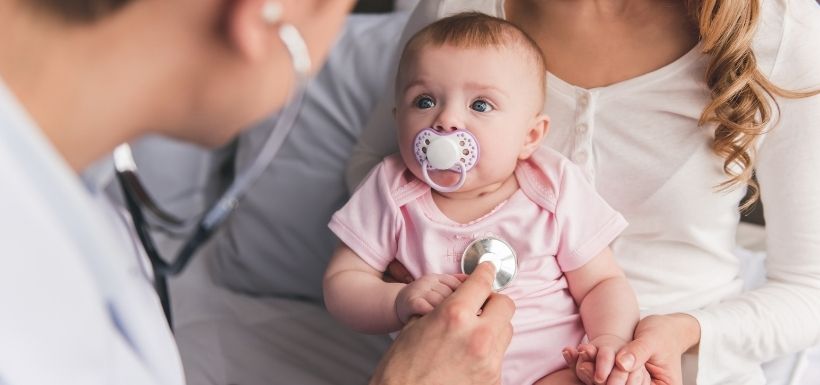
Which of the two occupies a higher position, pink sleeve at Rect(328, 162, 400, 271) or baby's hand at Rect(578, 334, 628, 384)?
pink sleeve at Rect(328, 162, 400, 271)

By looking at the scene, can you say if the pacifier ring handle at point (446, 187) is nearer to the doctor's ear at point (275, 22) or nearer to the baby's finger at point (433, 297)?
the baby's finger at point (433, 297)

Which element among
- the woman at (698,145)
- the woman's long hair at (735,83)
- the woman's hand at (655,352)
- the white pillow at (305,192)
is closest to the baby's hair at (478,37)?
the woman at (698,145)

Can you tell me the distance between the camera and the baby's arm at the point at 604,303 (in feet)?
3.49

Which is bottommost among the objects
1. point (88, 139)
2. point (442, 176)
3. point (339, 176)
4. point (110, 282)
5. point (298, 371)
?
point (298, 371)

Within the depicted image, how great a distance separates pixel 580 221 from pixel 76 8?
2.14 ft

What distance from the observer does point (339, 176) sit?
1578 millimetres

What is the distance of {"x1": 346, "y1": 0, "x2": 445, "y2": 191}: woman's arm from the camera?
1.34 m

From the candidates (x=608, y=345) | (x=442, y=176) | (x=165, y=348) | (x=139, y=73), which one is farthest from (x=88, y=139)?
(x=608, y=345)

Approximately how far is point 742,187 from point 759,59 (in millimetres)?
171

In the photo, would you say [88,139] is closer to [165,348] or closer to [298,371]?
[165,348]

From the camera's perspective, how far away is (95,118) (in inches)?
31.1

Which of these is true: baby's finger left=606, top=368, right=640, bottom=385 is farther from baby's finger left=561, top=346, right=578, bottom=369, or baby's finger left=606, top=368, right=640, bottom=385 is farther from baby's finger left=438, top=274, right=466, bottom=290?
baby's finger left=438, top=274, right=466, bottom=290


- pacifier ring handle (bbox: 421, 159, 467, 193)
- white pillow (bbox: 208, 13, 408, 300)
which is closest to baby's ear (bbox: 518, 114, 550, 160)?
pacifier ring handle (bbox: 421, 159, 467, 193)

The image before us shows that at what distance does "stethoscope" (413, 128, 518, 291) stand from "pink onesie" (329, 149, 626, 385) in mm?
15
